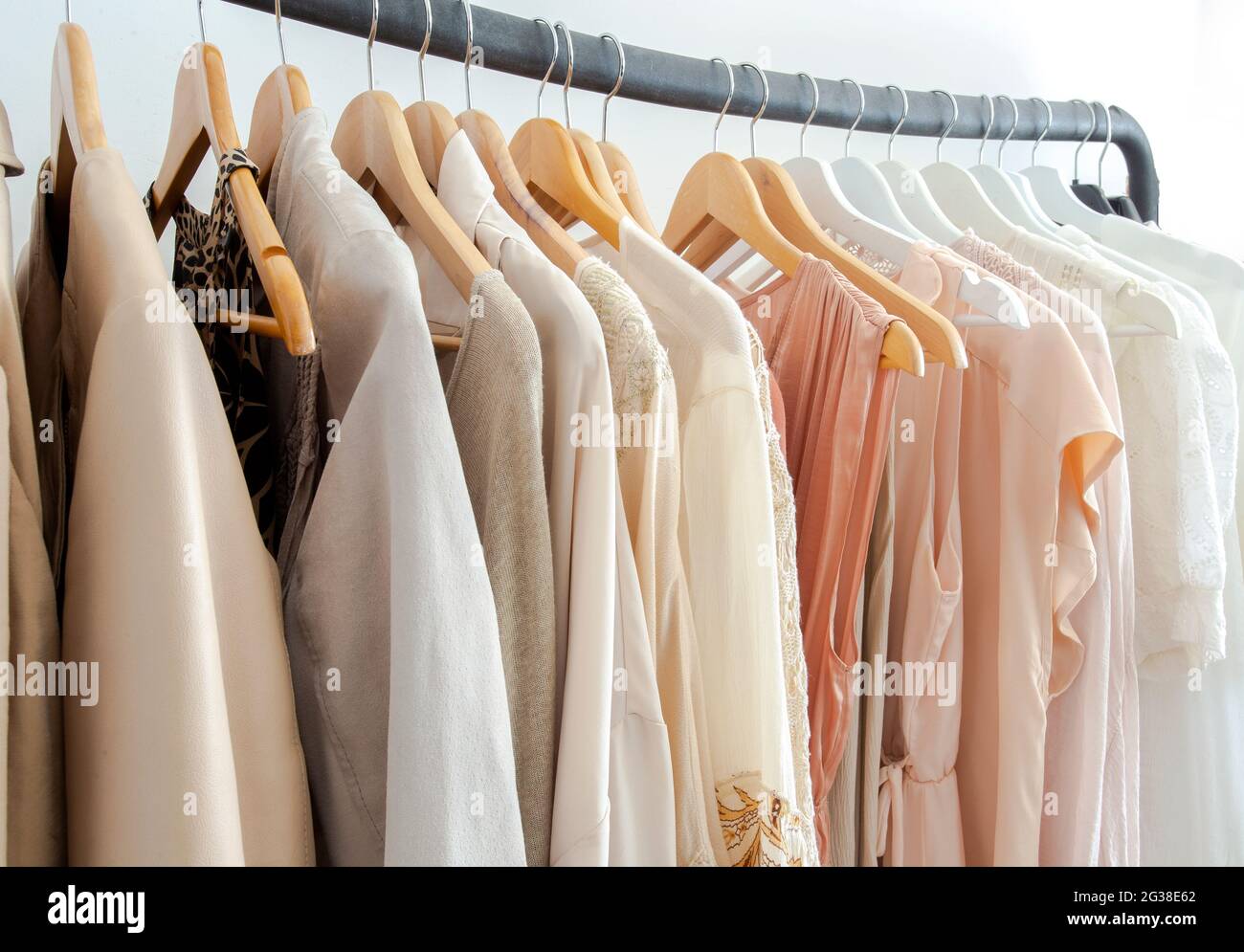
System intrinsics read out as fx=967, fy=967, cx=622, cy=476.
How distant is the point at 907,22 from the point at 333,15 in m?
1.27

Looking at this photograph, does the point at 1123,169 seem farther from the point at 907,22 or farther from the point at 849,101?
the point at 849,101

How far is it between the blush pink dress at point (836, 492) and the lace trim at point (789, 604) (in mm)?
85

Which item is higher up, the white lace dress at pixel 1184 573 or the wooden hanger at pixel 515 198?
the wooden hanger at pixel 515 198

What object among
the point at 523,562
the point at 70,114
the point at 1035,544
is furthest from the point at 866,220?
the point at 70,114

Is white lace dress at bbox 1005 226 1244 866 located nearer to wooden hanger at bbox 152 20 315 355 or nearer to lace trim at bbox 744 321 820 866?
lace trim at bbox 744 321 820 866

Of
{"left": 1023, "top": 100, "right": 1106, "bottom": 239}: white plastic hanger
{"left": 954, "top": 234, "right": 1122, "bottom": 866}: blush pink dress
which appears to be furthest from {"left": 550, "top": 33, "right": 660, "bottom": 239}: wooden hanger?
{"left": 1023, "top": 100, "right": 1106, "bottom": 239}: white plastic hanger

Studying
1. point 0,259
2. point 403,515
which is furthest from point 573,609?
point 0,259

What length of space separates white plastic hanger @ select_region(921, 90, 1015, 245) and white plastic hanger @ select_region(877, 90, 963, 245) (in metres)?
0.02

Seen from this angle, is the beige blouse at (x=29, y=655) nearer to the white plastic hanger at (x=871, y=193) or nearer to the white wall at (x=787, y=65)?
the white wall at (x=787, y=65)

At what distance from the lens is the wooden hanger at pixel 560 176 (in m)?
0.88

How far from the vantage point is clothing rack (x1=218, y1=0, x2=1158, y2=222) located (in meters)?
0.89

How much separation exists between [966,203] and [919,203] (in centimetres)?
8

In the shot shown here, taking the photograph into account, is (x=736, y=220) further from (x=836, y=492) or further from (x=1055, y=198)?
(x=1055, y=198)

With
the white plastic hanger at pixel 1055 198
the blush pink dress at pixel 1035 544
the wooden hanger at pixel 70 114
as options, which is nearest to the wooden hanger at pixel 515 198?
the wooden hanger at pixel 70 114
